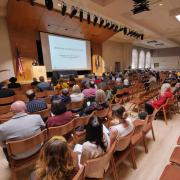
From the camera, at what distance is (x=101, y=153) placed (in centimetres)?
148

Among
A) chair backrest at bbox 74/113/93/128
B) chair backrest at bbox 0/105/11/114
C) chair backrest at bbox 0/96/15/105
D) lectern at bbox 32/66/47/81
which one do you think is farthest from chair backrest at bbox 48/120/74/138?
lectern at bbox 32/66/47/81

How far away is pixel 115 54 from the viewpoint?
13.9m

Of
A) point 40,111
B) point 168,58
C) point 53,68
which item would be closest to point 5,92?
point 40,111

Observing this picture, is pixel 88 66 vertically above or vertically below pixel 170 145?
above

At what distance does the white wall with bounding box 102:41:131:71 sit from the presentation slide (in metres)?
2.59

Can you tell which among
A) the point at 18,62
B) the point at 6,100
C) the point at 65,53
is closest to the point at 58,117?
the point at 6,100

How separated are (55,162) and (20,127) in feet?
3.18

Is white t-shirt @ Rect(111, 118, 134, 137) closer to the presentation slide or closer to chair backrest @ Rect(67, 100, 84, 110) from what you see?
chair backrest @ Rect(67, 100, 84, 110)

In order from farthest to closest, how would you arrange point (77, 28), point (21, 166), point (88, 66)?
point (88, 66)
point (77, 28)
point (21, 166)

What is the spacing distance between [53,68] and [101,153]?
7645 millimetres

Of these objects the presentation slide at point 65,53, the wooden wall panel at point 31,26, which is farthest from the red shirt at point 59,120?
the presentation slide at point 65,53

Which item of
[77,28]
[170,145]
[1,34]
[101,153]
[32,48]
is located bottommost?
[170,145]

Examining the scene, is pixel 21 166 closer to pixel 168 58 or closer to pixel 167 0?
pixel 167 0

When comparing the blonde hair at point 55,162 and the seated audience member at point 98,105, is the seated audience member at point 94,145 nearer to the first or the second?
the blonde hair at point 55,162
